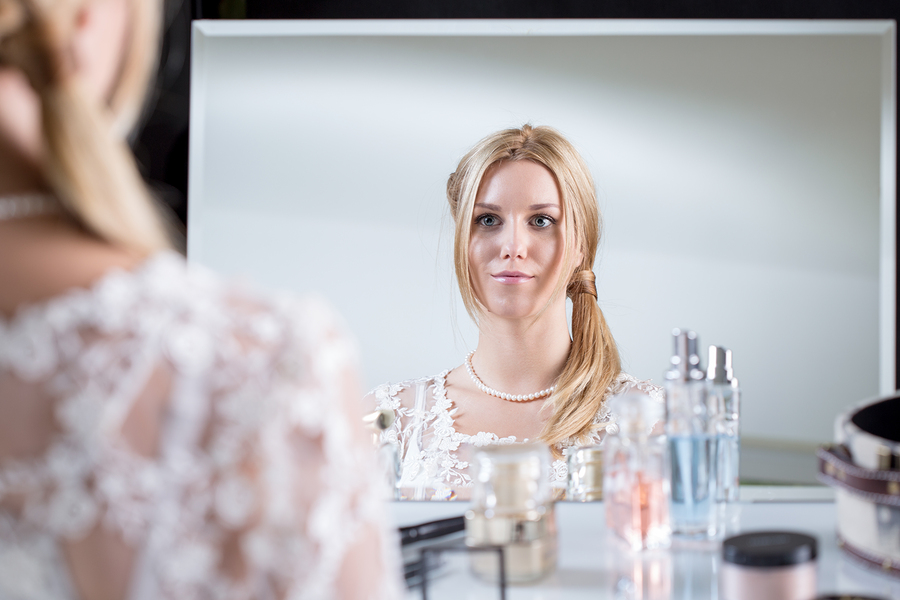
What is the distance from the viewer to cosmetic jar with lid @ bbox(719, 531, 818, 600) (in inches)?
18.0

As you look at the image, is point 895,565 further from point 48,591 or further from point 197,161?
point 197,161

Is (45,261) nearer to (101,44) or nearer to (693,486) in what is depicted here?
(101,44)

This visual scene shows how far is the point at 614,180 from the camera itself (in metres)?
1.01

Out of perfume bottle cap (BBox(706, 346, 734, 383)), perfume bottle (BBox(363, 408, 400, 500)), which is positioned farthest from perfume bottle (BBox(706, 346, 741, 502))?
perfume bottle (BBox(363, 408, 400, 500))

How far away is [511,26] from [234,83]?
40 centimetres

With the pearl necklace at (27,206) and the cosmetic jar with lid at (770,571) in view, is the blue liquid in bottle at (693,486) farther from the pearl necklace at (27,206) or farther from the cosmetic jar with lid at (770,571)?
the pearl necklace at (27,206)

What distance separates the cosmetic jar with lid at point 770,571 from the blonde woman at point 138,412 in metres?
0.28

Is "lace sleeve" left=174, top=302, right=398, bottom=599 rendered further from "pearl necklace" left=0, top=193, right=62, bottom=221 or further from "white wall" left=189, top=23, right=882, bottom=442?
"white wall" left=189, top=23, right=882, bottom=442

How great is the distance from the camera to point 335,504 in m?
0.28

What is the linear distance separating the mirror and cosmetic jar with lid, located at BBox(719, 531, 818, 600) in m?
0.49

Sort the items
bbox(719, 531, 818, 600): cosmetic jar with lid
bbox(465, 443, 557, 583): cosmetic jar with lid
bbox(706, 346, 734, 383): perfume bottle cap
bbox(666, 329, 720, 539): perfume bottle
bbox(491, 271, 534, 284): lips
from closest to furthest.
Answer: bbox(719, 531, 818, 600): cosmetic jar with lid
bbox(465, 443, 557, 583): cosmetic jar with lid
bbox(666, 329, 720, 539): perfume bottle
bbox(706, 346, 734, 383): perfume bottle cap
bbox(491, 271, 534, 284): lips

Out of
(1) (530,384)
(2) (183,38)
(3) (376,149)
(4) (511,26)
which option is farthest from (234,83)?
(1) (530,384)

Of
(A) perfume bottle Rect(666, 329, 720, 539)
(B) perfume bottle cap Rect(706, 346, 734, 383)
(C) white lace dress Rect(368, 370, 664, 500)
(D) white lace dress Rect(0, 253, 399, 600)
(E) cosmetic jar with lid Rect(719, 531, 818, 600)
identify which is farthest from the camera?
(C) white lace dress Rect(368, 370, 664, 500)

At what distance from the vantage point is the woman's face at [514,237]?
1.03 m
